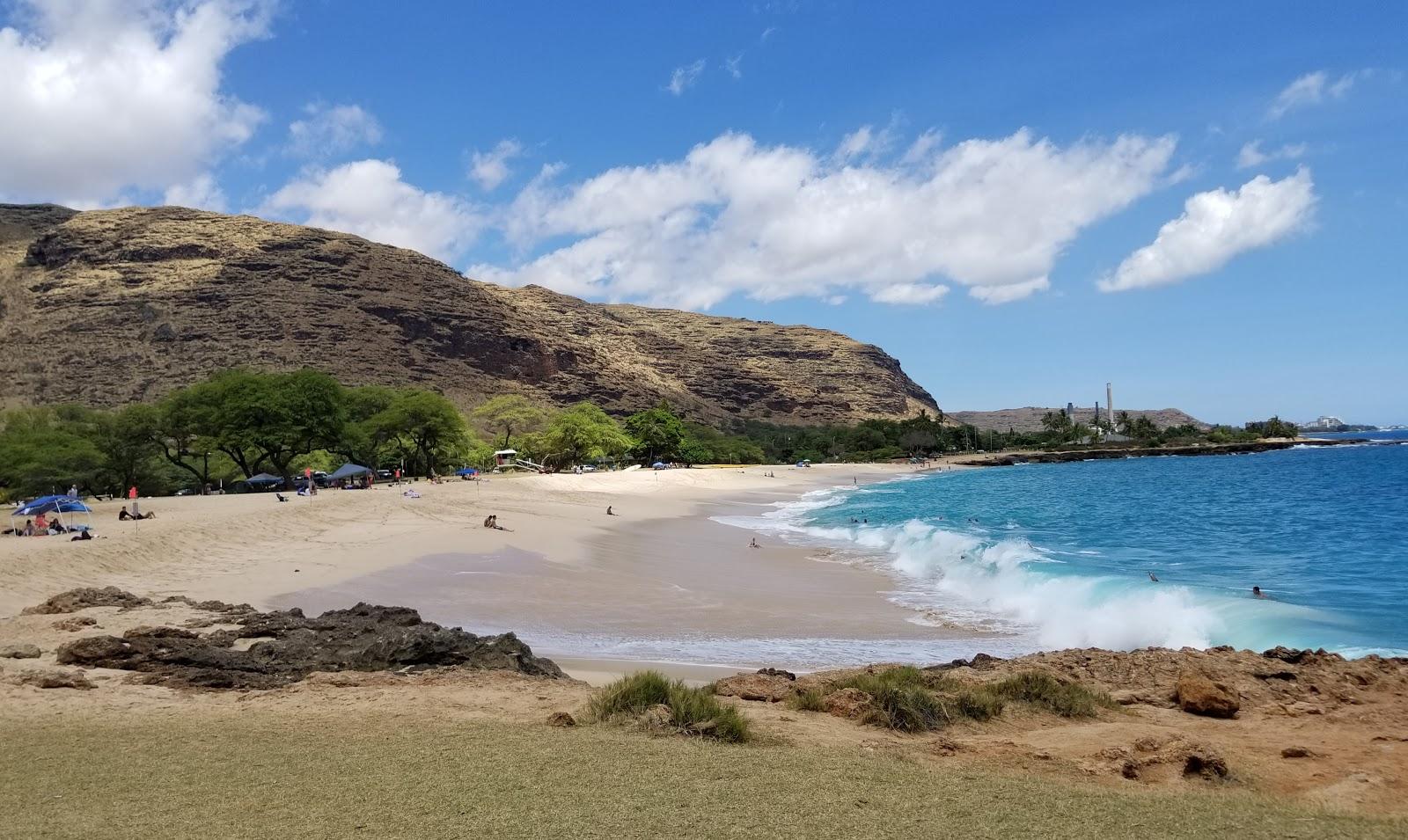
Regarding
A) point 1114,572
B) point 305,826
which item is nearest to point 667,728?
point 305,826

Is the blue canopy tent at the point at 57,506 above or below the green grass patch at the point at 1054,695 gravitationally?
above

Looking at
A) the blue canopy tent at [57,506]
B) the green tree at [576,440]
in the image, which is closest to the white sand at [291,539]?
the blue canopy tent at [57,506]

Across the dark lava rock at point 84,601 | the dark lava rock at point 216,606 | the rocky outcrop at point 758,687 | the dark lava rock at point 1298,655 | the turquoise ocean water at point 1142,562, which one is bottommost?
the turquoise ocean water at point 1142,562

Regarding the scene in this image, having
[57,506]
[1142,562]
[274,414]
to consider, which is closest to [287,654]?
[57,506]

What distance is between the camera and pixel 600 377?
15525 centimetres

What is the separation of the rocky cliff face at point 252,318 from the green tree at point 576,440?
33.8 meters

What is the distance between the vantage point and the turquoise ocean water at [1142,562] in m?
15.6

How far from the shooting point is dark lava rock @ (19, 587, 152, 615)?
13938 millimetres

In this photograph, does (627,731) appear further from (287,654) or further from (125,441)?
(125,441)

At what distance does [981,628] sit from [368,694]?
11.6 meters

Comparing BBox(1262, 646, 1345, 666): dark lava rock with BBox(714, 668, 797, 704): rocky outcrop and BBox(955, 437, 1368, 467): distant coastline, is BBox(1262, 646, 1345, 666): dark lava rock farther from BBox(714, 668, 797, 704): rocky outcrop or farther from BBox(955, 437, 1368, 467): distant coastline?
BBox(955, 437, 1368, 467): distant coastline

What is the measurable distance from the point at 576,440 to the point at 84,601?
67571 mm

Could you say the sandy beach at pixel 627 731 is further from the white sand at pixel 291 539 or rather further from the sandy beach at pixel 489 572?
the white sand at pixel 291 539

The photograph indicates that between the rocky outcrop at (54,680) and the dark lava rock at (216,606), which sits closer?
the rocky outcrop at (54,680)
